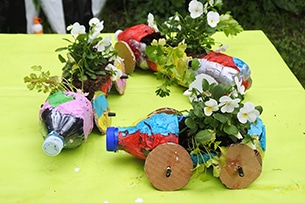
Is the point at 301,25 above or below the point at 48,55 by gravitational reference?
below

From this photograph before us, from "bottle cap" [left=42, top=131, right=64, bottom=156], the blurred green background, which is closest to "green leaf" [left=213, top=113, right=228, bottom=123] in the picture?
"bottle cap" [left=42, top=131, right=64, bottom=156]

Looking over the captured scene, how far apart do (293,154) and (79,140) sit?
1.65 feet

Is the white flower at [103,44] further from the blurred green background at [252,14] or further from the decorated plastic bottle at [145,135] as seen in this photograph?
the blurred green background at [252,14]

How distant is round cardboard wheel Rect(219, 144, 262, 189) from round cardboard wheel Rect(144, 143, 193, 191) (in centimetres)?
8

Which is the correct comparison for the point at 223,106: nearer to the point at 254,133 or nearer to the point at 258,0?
the point at 254,133

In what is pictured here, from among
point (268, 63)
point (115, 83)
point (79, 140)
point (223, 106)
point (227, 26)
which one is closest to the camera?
point (223, 106)

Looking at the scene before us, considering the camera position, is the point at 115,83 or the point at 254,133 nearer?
the point at 254,133

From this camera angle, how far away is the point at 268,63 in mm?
1771

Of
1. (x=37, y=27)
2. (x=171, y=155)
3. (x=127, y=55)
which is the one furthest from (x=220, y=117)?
(x=37, y=27)

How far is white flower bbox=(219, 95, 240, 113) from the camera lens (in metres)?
1.10

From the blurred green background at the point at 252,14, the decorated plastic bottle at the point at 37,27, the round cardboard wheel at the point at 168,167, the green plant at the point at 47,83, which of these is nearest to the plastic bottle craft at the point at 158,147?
the round cardboard wheel at the point at 168,167

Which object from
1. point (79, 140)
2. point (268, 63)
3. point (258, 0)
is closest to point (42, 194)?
point (79, 140)

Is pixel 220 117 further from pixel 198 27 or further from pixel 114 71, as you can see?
pixel 198 27

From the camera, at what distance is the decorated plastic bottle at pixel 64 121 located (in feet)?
3.84
